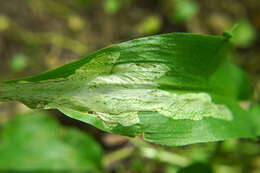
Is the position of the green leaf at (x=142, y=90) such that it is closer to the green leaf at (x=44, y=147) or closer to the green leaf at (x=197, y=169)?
the green leaf at (x=197, y=169)

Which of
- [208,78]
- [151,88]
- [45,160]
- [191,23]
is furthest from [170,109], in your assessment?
[191,23]

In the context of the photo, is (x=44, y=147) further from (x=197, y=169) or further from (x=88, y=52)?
(x=197, y=169)

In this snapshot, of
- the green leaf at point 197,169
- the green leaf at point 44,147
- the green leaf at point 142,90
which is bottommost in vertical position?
the green leaf at point 44,147

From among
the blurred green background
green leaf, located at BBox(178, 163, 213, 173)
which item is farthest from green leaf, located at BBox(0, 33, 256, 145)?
the blurred green background

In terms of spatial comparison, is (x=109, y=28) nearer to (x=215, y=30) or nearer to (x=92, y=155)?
(x=215, y=30)

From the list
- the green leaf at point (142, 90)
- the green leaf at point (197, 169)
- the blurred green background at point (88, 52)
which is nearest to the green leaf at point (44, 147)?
the blurred green background at point (88, 52)

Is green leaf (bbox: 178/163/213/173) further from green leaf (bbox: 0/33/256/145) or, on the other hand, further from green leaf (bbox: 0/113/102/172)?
green leaf (bbox: 0/113/102/172)

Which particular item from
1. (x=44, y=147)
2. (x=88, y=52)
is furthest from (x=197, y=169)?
(x=88, y=52)

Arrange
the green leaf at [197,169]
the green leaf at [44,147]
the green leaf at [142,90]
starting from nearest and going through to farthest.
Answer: the green leaf at [142,90]
the green leaf at [197,169]
the green leaf at [44,147]
